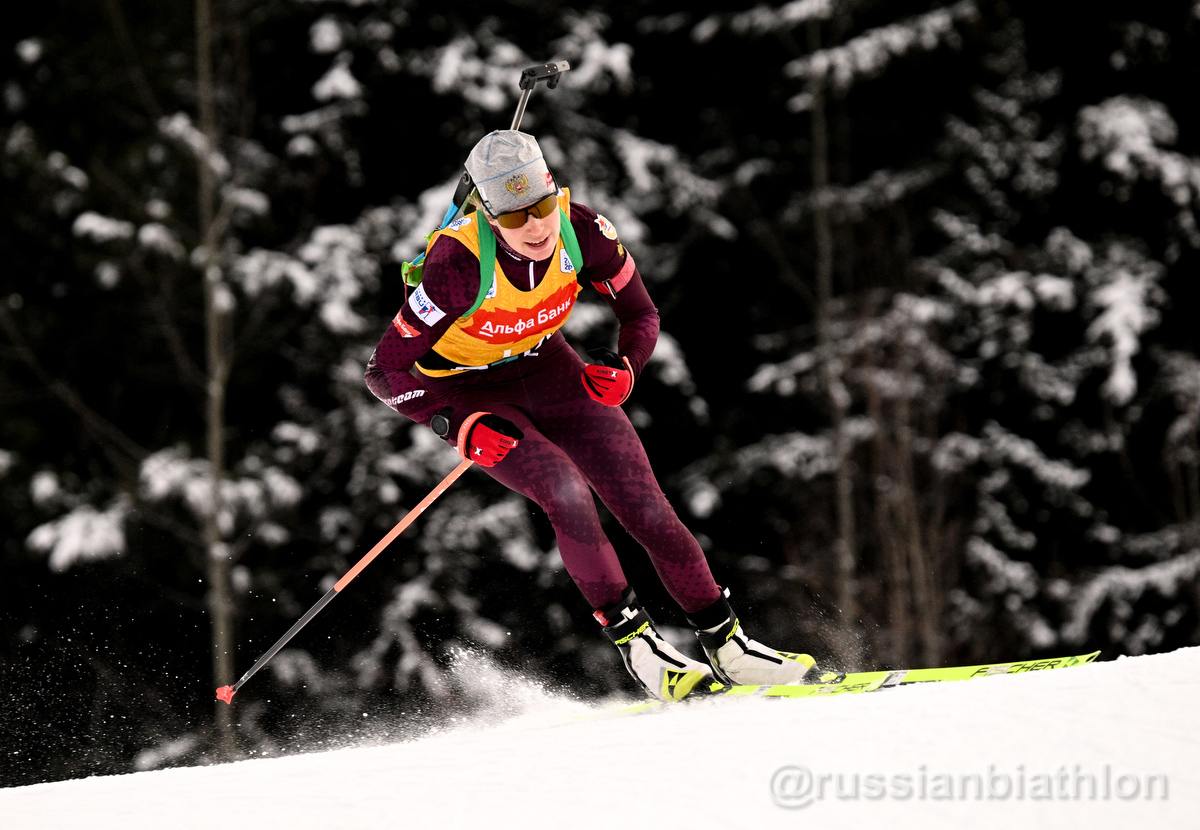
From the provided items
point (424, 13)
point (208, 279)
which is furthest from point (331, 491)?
point (424, 13)

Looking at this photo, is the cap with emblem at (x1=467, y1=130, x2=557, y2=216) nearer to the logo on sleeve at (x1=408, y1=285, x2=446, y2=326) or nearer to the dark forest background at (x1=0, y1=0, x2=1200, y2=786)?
the logo on sleeve at (x1=408, y1=285, x2=446, y2=326)

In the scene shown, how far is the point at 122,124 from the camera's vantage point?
38.1 feet

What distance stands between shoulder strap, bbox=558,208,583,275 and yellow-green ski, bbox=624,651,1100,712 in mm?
1389

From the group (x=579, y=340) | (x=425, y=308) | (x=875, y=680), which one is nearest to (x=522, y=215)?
(x=425, y=308)

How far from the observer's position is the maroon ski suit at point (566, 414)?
4.05m

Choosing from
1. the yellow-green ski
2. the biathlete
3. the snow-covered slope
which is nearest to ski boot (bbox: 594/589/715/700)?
the biathlete

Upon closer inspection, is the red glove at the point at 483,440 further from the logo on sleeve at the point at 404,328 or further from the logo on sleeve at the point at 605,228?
the logo on sleeve at the point at 605,228

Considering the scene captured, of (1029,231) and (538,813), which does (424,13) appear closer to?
(1029,231)

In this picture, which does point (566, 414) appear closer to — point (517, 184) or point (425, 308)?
point (425, 308)

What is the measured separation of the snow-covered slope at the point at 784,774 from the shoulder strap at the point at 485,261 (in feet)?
4.16

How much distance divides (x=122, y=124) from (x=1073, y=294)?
831 cm

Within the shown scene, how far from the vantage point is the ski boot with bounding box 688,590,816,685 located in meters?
4.32
